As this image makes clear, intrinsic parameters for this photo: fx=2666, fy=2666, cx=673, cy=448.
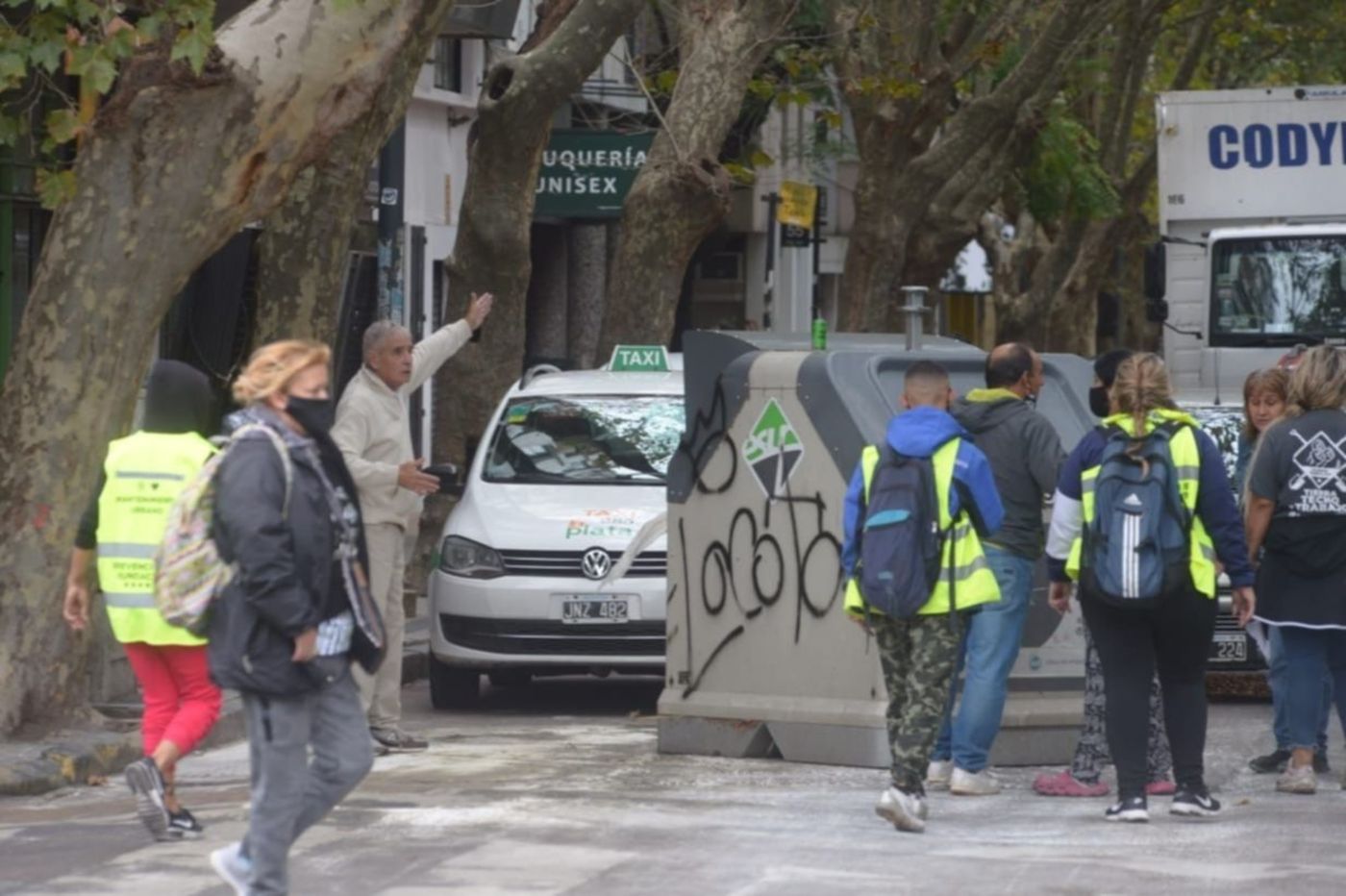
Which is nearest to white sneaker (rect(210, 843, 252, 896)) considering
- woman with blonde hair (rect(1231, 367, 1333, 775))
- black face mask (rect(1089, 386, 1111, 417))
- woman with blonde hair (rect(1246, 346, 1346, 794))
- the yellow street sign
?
black face mask (rect(1089, 386, 1111, 417))

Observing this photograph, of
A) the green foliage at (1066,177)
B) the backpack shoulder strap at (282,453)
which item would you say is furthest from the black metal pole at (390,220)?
the green foliage at (1066,177)

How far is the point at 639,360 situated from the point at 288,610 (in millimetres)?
8324

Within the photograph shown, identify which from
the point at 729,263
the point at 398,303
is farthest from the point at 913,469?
the point at 729,263

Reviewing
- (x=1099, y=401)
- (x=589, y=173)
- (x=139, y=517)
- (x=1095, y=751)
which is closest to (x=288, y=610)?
(x=139, y=517)

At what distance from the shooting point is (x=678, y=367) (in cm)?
1531

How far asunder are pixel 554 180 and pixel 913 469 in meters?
12.5

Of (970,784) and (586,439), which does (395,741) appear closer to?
(970,784)

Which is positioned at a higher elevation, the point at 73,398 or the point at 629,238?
the point at 629,238

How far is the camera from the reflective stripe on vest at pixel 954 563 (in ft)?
29.3

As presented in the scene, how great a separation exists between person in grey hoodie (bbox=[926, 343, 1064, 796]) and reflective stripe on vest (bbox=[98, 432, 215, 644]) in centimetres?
289

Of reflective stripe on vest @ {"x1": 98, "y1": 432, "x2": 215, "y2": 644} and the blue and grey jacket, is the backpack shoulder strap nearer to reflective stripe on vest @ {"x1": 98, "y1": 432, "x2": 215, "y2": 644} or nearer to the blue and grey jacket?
reflective stripe on vest @ {"x1": 98, "y1": 432, "x2": 215, "y2": 644}

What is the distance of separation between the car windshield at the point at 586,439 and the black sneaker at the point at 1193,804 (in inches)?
179

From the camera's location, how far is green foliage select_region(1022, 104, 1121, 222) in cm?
2750

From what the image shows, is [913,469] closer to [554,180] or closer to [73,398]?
[73,398]
